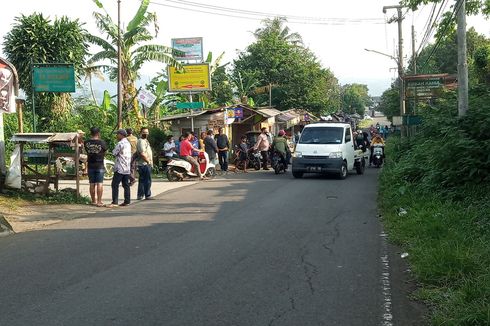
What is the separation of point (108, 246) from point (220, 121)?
1764 centimetres

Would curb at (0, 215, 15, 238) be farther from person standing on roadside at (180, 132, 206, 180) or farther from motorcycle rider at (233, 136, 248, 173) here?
motorcycle rider at (233, 136, 248, 173)

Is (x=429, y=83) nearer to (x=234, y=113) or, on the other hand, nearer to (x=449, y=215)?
(x=234, y=113)

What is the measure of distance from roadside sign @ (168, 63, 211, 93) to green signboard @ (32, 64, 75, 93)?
11.7 m

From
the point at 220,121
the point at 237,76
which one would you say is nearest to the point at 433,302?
the point at 220,121

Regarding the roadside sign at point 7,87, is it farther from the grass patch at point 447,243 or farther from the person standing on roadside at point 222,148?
the person standing on roadside at point 222,148

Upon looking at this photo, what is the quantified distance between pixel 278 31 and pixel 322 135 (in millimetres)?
34960

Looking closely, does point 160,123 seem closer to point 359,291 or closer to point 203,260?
point 203,260

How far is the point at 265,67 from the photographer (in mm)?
44906

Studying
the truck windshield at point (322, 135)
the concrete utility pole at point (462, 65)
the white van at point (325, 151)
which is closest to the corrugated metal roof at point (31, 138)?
the white van at point (325, 151)

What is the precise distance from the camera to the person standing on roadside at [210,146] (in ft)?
67.6

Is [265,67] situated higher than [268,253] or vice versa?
[265,67]

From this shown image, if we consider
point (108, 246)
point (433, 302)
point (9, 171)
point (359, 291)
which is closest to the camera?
point (433, 302)

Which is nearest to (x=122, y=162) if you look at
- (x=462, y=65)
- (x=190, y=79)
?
(x=462, y=65)

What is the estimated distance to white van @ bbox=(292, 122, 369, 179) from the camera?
17.9 metres
